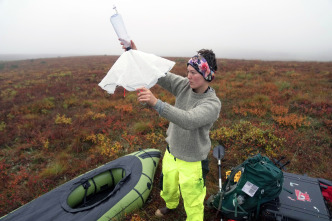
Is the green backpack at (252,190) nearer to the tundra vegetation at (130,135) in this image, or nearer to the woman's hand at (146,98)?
the tundra vegetation at (130,135)

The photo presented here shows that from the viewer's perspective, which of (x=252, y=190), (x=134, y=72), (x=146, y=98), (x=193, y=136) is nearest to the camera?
(x=146, y=98)

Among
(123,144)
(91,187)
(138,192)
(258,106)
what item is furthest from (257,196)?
(258,106)

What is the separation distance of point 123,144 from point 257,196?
4.22 metres

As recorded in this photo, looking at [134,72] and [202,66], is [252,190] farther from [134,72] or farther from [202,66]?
[134,72]

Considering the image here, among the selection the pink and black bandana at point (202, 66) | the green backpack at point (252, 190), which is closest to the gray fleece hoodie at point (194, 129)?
the pink and black bandana at point (202, 66)

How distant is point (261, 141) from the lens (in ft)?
16.9

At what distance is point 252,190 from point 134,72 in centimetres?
243

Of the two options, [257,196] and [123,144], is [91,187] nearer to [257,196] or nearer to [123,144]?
[123,144]

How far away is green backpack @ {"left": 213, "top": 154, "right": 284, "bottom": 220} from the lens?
8.43ft

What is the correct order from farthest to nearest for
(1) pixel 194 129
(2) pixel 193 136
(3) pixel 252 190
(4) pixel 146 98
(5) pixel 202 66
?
(3) pixel 252 190, (2) pixel 193 136, (1) pixel 194 129, (5) pixel 202 66, (4) pixel 146 98

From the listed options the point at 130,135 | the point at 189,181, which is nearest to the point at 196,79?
the point at 189,181

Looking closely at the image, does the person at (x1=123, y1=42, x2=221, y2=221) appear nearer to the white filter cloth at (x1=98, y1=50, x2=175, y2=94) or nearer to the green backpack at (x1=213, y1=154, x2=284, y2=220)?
the white filter cloth at (x1=98, y1=50, x2=175, y2=94)

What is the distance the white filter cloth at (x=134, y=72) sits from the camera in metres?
1.78

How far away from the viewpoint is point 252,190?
262 cm
